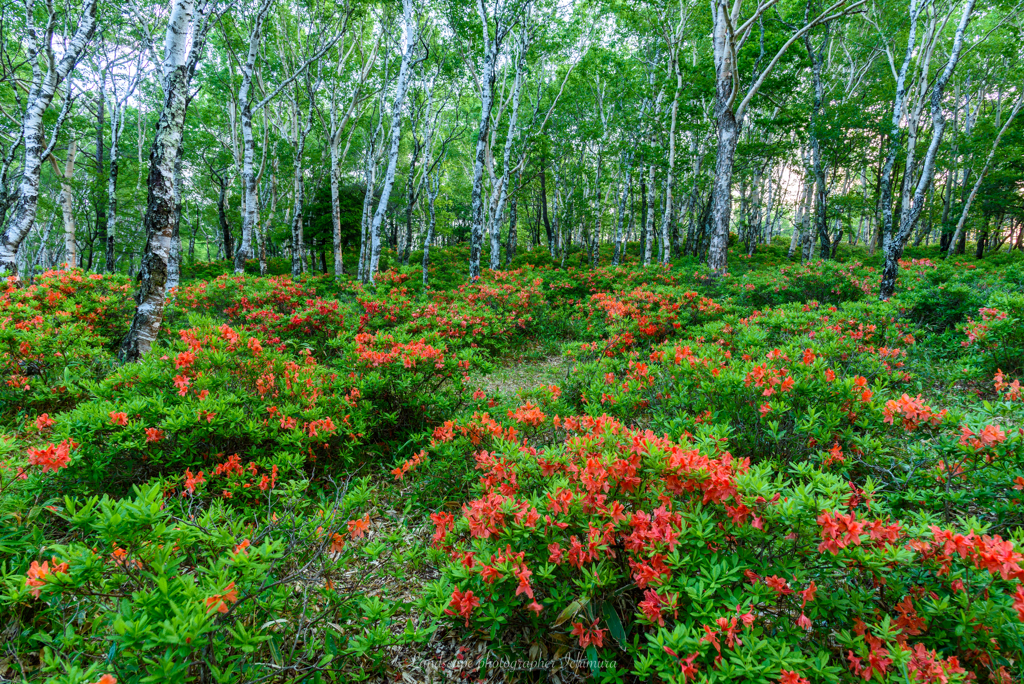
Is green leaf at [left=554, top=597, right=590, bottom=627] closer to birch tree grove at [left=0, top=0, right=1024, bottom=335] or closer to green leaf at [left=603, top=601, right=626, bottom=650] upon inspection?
green leaf at [left=603, top=601, right=626, bottom=650]

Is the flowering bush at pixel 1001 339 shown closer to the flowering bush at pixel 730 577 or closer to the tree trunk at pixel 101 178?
the flowering bush at pixel 730 577

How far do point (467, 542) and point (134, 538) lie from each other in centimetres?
170

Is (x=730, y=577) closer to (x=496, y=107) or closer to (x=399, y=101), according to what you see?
(x=399, y=101)

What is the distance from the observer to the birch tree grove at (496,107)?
9250 millimetres

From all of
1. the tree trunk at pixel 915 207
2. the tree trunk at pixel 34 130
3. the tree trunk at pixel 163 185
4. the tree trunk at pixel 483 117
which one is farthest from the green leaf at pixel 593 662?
the tree trunk at pixel 483 117

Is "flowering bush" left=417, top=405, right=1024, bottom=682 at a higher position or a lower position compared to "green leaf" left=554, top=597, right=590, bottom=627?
higher

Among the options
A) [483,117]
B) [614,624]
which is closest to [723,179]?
[483,117]

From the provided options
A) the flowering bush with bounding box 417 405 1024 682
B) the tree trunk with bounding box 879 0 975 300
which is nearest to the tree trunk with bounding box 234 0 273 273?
the flowering bush with bounding box 417 405 1024 682

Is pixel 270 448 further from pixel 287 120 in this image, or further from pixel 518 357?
pixel 287 120

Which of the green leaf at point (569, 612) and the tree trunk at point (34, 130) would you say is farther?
the tree trunk at point (34, 130)

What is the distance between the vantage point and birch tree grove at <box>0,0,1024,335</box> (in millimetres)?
9250

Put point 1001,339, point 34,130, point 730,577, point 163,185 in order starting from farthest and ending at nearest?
point 34,130 < point 163,185 < point 1001,339 < point 730,577

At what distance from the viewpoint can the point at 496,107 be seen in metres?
19.5

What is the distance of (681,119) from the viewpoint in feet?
65.9
